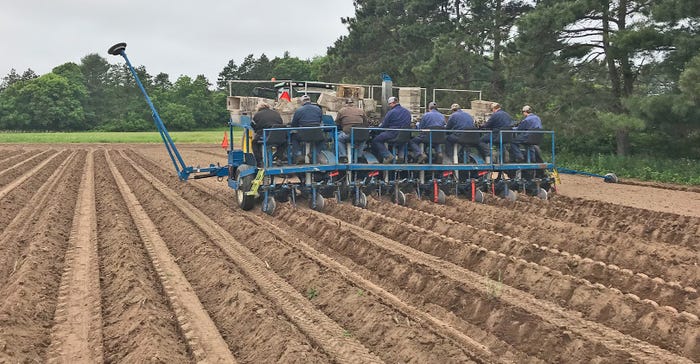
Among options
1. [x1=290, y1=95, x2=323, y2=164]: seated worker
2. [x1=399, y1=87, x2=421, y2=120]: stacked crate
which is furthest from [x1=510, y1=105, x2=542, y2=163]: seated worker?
[x1=290, y1=95, x2=323, y2=164]: seated worker

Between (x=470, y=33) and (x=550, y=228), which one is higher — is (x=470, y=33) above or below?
above

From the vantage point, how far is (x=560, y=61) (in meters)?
23.2

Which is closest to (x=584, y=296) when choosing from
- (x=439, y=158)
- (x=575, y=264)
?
(x=575, y=264)

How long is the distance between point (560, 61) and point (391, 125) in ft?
42.2

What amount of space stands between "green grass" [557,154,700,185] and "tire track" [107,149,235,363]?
54.8ft

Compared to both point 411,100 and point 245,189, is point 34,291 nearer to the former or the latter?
point 245,189

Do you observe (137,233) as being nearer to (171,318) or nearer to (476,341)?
(171,318)

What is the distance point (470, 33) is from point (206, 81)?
6623 centimetres

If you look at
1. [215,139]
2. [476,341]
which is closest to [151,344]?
[476,341]

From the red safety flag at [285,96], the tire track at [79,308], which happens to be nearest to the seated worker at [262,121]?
the red safety flag at [285,96]

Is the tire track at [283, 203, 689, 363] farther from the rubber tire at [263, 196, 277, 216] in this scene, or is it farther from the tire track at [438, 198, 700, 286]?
the rubber tire at [263, 196, 277, 216]

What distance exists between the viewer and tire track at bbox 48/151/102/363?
4781 mm

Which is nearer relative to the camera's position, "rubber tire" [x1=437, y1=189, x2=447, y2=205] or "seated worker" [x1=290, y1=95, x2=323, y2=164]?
"seated worker" [x1=290, y1=95, x2=323, y2=164]

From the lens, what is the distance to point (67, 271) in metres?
7.25
